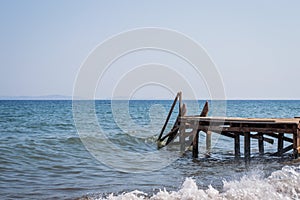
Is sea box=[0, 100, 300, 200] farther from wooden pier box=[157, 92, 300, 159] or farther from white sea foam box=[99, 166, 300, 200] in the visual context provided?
wooden pier box=[157, 92, 300, 159]

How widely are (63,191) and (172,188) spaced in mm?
3058

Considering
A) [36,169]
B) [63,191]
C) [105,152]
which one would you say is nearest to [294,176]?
[63,191]

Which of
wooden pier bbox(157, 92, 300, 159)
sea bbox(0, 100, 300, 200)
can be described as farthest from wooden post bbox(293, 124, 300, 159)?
sea bbox(0, 100, 300, 200)

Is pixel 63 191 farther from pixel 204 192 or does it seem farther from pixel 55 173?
pixel 204 192

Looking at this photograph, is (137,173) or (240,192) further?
(137,173)

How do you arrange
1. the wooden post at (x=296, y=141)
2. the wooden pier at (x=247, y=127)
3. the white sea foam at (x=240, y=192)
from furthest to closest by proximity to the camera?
the wooden pier at (x=247, y=127) → the wooden post at (x=296, y=141) → the white sea foam at (x=240, y=192)

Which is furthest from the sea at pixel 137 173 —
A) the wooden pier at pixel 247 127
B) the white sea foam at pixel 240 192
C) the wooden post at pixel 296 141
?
the wooden pier at pixel 247 127

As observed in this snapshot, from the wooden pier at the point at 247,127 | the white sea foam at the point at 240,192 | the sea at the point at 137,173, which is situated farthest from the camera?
the wooden pier at the point at 247,127

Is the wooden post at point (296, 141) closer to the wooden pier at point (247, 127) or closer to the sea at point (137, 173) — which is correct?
the wooden pier at point (247, 127)

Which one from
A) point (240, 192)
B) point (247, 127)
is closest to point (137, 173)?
point (247, 127)

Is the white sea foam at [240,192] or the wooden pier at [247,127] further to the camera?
the wooden pier at [247,127]

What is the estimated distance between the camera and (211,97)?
1590cm

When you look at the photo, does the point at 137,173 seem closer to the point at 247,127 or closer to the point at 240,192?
the point at 247,127

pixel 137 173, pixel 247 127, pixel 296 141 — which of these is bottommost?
pixel 137 173
